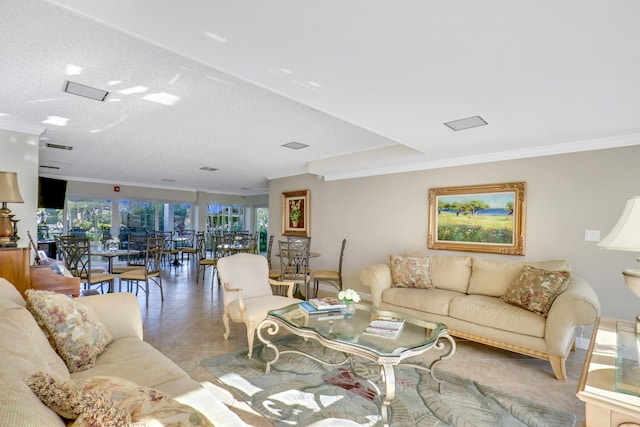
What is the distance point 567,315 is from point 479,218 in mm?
1717

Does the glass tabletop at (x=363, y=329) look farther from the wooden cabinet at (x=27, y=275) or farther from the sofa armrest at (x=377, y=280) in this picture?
the wooden cabinet at (x=27, y=275)

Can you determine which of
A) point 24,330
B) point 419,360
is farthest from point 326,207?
point 24,330

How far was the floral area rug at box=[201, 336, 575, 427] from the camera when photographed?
2.11 m

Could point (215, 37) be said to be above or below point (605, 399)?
above

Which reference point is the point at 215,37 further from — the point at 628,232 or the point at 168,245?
the point at 168,245

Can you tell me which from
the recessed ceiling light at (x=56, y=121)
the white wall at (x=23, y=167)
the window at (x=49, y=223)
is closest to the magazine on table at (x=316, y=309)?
the recessed ceiling light at (x=56, y=121)

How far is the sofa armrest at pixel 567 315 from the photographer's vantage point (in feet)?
8.59

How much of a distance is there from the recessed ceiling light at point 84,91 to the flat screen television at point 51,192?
6.00m

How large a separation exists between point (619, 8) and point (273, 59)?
1.63 meters

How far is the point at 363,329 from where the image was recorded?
8.17 ft

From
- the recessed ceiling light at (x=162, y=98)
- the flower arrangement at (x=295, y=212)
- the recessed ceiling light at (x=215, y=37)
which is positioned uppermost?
the recessed ceiling light at (x=162, y=98)

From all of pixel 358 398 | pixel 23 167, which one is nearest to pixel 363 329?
pixel 358 398

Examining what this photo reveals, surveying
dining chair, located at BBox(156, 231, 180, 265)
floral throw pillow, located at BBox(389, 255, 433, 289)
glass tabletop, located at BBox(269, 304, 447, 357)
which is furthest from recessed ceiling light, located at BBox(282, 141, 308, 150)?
dining chair, located at BBox(156, 231, 180, 265)

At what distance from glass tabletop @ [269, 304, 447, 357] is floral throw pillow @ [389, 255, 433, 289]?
1.20 metres
